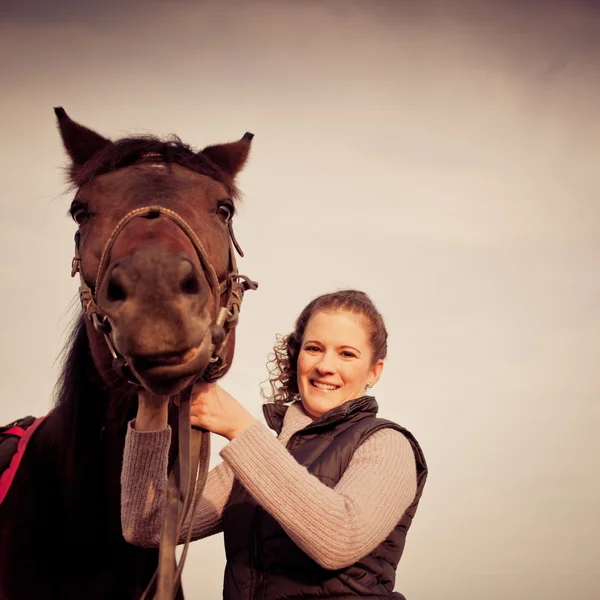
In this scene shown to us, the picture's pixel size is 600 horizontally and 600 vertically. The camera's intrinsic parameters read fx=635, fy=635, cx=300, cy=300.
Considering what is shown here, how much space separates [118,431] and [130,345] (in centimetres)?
134

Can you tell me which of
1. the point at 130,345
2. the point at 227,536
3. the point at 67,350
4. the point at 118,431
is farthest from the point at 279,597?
the point at 67,350

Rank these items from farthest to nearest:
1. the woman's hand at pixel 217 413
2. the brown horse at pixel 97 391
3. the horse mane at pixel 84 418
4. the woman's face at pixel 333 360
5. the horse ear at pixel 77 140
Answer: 1. the horse ear at pixel 77 140
2. the woman's face at pixel 333 360
3. the horse mane at pixel 84 418
4. the brown horse at pixel 97 391
5. the woman's hand at pixel 217 413

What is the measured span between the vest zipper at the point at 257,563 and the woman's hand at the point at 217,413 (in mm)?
594

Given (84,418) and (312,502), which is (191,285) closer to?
(312,502)

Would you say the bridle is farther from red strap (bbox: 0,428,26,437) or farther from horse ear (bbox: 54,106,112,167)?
red strap (bbox: 0,428,26,437)

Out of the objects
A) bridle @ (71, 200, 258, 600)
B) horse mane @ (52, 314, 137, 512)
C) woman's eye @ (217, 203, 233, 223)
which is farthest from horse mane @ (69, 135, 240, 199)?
horse mane @ (52, 314, 137, 512)

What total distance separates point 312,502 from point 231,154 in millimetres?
2246

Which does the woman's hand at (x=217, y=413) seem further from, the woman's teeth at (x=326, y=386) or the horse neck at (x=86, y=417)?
the woman's teeth at (x=326, y=386)

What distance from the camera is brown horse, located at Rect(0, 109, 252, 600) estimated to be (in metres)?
2.90

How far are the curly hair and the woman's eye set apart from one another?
85 cm

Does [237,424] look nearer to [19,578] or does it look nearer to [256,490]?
[256,490]

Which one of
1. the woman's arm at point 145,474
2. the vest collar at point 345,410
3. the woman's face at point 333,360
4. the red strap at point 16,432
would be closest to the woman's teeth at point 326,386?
the woman's face at point 333,360

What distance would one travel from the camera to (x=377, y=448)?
3.05 metres

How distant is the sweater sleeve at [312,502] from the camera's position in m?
2.59
